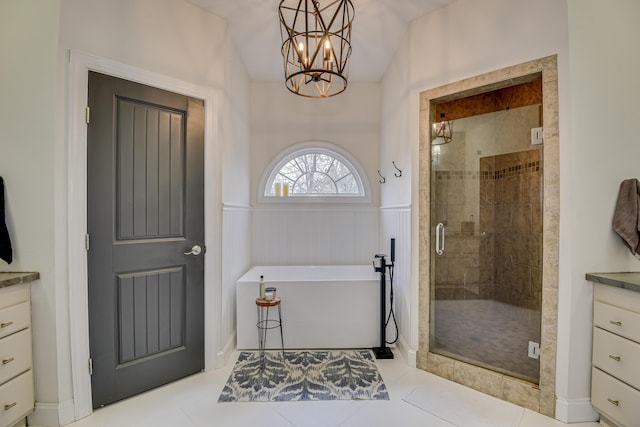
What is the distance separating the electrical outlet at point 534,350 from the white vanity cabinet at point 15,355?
3.08 metres

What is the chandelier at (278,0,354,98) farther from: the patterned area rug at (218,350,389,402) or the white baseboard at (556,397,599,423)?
the white baseboard at (556,397,599,423)

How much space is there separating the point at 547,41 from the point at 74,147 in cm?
291

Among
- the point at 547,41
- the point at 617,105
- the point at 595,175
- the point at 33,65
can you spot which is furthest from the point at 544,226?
the point at 33,65

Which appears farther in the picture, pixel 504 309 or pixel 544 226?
pixel 504 309

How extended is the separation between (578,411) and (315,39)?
8.70 ft

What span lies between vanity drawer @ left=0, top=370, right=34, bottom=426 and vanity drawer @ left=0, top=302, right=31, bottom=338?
A: 267 mm

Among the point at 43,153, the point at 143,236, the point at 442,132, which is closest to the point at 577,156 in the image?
the point at 442,132

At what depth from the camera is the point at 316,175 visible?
148 inches

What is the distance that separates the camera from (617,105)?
5.86 feet

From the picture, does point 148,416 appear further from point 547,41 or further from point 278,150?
point 547,41

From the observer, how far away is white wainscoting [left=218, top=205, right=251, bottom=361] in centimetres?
251

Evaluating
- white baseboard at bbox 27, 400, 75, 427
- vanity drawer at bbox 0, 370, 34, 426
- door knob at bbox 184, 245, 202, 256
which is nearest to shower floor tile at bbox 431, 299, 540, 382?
door knob at bbox 184, 245, 202, 256

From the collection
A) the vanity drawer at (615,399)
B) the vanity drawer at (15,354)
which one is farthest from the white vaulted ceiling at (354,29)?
the vanity drawer at (615,399)

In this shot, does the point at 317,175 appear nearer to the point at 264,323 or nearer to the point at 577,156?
the point at 264,323
